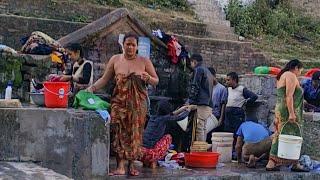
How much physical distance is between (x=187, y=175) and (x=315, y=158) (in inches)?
106

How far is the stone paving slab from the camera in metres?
4.93

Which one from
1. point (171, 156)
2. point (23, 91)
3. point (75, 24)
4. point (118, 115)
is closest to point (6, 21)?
point (75, 24)

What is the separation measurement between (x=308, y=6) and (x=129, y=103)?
17413mm

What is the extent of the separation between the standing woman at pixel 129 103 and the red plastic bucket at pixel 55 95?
1.73 ft

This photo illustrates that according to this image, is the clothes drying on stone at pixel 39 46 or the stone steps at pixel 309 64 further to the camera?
the stone steps at pixel 309 64

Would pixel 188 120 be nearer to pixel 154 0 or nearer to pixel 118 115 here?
pixel 118 115

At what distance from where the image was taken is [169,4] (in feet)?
61.4

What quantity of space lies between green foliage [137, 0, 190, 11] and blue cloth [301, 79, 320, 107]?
9.45 m

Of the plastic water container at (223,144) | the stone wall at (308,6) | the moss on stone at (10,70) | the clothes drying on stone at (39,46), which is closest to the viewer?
the moss on stone at (10,70)

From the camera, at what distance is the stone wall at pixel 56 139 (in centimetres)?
581

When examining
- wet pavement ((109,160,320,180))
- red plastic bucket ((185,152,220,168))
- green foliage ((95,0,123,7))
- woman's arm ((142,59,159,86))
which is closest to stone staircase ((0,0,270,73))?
green foliage ((95,0,123,7))

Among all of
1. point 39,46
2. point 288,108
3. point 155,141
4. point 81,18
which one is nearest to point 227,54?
point 81,18

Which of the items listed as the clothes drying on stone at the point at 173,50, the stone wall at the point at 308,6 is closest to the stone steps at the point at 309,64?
the stone wall at the point at 308,6

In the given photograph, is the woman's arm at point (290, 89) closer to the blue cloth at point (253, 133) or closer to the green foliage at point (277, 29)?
the blue cloth at point (253, 133)
